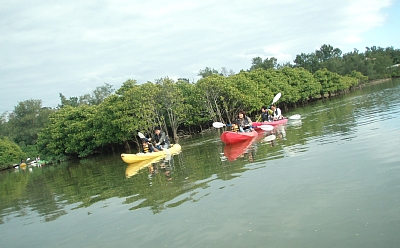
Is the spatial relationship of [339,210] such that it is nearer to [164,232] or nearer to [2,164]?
[164,232]

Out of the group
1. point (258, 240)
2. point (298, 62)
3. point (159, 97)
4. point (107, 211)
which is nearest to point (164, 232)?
point (258, 240)

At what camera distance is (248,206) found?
779 cm

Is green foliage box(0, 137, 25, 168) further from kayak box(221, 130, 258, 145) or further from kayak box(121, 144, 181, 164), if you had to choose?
kayak box(221, 130, 258, 145)

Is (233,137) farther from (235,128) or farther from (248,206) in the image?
(248,206)

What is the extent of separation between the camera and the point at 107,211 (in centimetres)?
1000

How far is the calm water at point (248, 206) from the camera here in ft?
19.9

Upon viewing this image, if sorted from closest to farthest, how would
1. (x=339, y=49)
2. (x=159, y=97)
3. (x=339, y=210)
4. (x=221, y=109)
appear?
(x=339, y=210), (x=159, y=97), (x=221, y=109), (x=339, y=49)

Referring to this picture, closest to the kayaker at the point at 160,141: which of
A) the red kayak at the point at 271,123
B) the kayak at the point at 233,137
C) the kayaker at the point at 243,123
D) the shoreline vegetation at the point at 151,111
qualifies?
the kayak at the point at 233,137

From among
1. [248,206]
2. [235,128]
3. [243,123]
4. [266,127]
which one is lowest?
[248,206]

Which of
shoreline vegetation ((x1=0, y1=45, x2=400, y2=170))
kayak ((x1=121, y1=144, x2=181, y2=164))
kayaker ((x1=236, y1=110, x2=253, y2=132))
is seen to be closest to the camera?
kayak ((x1=121, y1=144, x2=181, y2=164))

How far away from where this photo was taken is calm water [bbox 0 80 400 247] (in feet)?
19.9

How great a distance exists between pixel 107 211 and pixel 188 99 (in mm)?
38816

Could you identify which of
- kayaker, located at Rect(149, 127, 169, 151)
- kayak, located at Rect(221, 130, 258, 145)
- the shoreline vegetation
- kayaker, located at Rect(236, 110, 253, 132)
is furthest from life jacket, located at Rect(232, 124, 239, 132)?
the shoreline vegetation

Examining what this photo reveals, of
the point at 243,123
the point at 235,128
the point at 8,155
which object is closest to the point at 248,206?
the point at 235,128
